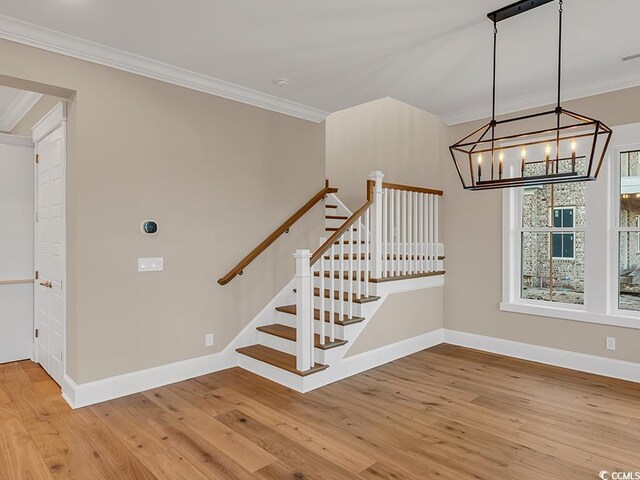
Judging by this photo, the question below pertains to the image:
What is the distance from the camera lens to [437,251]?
5152 mm

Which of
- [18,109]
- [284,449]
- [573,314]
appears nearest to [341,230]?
[284,449]

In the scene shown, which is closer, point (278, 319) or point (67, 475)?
point (67, 475)

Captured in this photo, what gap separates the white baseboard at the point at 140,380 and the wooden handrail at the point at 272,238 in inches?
30.4

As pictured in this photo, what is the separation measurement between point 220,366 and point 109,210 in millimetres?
1784

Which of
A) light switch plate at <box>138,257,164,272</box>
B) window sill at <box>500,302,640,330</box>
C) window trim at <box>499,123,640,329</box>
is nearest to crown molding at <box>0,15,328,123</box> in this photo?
light switch plate at <box>138,257,164,272</box>

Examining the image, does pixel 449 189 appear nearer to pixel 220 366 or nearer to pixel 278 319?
pixel 278 319

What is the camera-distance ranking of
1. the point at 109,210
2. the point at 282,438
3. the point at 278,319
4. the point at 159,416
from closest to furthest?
1. the point at 282,438
2. the point at 159,416
3. the point at 109,210
4. the point at 278,319

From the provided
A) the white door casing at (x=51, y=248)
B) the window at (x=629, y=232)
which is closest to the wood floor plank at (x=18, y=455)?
the white door casing at (x=51, y=248)

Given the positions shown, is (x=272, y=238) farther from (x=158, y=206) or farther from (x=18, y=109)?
(x=18, y=109)

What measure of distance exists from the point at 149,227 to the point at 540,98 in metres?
4.03

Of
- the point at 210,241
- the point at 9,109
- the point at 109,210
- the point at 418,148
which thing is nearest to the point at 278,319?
the point at 210,241

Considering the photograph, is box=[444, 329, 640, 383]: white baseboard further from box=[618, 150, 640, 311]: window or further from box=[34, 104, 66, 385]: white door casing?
box=[34, 104, 66, 385]: white door casing

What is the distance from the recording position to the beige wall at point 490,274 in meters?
3.90

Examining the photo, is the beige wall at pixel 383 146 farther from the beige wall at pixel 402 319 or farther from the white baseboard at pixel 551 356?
the white baseboard at pixel 551 356
